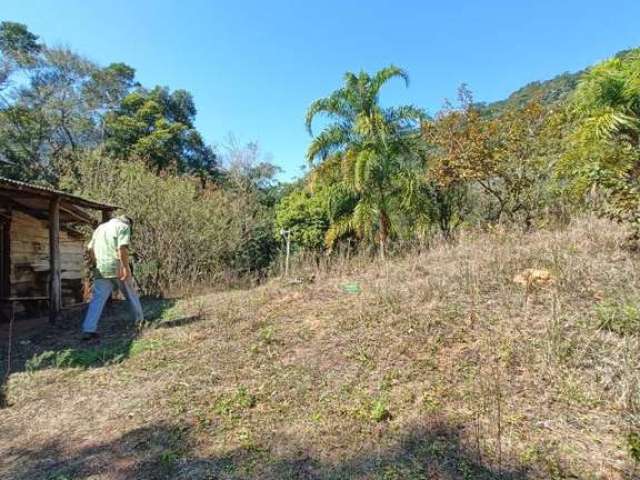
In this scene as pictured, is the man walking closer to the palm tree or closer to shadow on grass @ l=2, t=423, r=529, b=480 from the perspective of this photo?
shadow on grass @ l=2, t=423, r=529, b=480

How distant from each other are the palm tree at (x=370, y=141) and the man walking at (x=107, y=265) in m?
6.46

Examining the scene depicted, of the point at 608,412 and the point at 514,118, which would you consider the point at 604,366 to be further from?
the point at 514,118

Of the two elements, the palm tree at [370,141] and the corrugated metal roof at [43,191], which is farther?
the palm tree at [370,141]

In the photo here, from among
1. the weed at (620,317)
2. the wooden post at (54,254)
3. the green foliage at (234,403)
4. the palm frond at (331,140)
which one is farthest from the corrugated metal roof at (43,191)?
the weed at (620,317)

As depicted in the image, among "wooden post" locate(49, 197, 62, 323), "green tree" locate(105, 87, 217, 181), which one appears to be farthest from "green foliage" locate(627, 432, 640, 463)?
"green tree" locate(105, 87, 217, 181)

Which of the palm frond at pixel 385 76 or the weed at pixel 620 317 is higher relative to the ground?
the palm frond at pixel 385 76

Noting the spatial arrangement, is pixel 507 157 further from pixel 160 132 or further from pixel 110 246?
pixel 160 132

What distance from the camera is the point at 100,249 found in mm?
5777

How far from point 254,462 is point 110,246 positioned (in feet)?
13.6

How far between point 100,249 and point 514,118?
9169 mm

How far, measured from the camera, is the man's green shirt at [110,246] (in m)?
5.68

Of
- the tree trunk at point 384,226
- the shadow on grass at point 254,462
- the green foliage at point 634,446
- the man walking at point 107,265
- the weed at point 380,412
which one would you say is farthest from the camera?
the tree trunk at point 384,226

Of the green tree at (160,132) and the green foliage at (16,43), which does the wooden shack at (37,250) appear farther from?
the green foliage at (16,43)

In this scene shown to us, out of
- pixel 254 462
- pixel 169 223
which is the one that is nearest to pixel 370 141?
pixel 169 223
